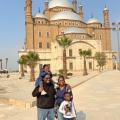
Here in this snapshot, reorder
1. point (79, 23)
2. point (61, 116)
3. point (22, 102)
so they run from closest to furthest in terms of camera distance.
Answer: point (61, 116) → point (22, 102) → point (79, 23)

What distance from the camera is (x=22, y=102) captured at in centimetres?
→ 1238

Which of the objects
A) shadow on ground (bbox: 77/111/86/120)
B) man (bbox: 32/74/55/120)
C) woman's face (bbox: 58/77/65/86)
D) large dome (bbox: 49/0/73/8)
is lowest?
shadow on ground (bbox: 77/111/86/120)

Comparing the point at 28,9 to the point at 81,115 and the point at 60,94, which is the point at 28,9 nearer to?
the point at 81,115

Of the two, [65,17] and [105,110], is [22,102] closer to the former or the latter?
[105,110]

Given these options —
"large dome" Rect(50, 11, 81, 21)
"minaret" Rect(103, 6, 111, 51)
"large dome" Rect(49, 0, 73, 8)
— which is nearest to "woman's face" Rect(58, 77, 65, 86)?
"large dome" Rect(50, 11, 81, 21)

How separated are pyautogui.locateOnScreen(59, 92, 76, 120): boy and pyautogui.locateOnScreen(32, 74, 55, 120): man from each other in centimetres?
25

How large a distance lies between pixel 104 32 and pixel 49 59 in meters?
18.2

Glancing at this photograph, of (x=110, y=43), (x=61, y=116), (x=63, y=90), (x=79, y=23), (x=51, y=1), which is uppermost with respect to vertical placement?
(x=51, y=1)

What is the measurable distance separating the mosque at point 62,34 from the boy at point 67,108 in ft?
189

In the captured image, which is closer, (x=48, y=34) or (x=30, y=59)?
(x=30, y=59)

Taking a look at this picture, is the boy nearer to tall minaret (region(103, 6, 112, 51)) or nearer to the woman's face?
the woman's face

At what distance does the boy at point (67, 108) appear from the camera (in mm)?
5977

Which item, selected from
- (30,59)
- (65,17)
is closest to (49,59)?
(65,17)

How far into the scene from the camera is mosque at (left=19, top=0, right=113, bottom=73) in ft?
217
